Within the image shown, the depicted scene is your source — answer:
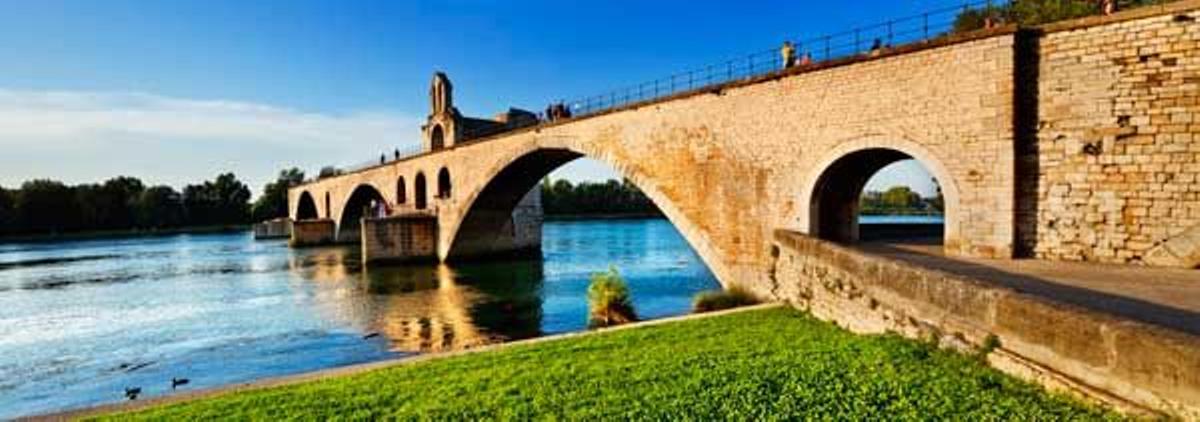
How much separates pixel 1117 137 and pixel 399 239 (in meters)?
33.0

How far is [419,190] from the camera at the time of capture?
4588 cm

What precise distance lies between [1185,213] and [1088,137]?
1.79 metres

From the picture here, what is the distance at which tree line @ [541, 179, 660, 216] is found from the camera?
10106 cm

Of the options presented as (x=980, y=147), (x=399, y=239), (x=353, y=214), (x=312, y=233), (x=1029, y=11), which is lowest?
(x=312, y=233)

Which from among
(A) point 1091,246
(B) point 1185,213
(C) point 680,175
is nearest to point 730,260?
(C) point 680,175

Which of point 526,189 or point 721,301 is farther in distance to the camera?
point 526,189

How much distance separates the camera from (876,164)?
1577 cm

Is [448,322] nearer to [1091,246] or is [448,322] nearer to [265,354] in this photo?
[265,354]

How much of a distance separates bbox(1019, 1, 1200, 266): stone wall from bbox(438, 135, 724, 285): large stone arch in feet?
25.5

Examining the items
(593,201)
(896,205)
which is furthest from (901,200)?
(593,201)

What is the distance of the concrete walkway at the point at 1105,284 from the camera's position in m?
6.63

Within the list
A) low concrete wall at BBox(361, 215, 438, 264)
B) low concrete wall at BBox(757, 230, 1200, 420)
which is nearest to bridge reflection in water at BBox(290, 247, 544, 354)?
low concrete wall at BBox(361, 215, 438, 264)

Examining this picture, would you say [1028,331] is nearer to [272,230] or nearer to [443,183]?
[443,183]

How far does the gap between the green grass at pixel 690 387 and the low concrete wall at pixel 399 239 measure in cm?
2708
